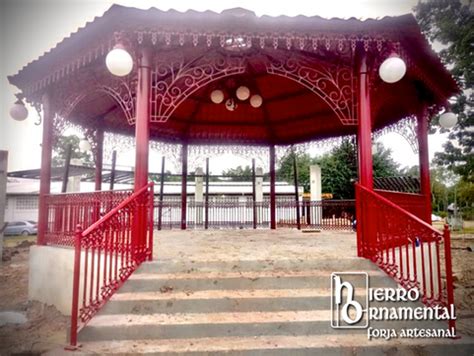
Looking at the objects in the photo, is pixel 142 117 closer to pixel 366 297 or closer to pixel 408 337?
pixel 366 297


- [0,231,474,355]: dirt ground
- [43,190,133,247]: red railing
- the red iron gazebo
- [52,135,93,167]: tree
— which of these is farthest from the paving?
[52,135,93,167]: tree

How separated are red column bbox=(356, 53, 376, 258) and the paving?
0.32 meters

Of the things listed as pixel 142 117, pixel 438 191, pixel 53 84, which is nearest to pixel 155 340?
pixel 142 117

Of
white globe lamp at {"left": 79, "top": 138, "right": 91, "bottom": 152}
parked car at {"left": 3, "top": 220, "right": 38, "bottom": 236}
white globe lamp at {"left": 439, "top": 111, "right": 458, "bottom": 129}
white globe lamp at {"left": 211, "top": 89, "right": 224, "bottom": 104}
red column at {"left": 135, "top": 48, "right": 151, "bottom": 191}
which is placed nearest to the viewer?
red column at {"left": 135, "top": 48, "right": 151, "bottom": 191}

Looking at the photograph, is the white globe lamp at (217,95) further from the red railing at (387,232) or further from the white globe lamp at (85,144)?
the red railing at (387,232)

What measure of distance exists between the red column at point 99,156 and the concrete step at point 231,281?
16.8 ft

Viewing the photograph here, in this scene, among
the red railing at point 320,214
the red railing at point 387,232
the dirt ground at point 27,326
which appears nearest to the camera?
the dirt ground at point 27,326

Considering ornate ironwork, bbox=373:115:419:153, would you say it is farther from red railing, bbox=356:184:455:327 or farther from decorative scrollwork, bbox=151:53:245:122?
decorative scrollwork, bbox=151:53:245:122

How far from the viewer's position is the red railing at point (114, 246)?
3.33 meters

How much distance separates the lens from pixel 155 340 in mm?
3295

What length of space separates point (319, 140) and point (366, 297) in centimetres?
689

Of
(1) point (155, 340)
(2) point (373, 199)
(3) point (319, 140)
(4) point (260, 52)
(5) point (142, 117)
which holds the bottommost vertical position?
(1) point (155, 340)

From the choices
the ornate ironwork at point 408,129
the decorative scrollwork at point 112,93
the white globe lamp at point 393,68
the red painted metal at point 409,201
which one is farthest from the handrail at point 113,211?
the ornate ironwork at point 408,129

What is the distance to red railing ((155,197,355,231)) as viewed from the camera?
13.0 metres
